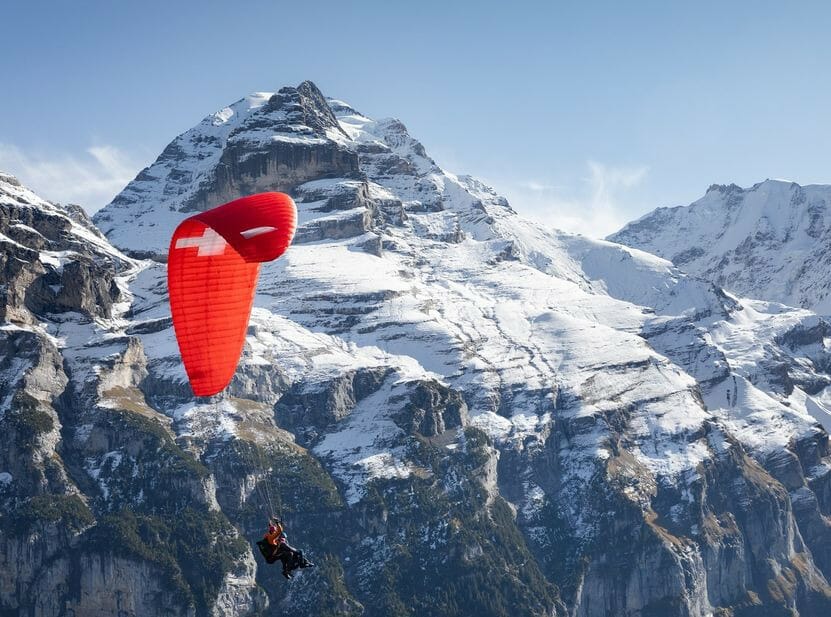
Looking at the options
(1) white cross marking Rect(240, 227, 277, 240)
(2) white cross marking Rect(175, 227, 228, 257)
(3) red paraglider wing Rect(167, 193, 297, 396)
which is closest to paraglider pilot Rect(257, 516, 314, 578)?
(3) red paraglider wing Rect(167, 193, 297, 396)

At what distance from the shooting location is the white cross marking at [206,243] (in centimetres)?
8469

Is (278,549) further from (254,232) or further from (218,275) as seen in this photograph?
(254,232)

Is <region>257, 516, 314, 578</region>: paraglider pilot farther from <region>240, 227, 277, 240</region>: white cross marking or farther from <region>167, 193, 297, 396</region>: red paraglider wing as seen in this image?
<region>240, 227, 277, 240</region>: white cross marking

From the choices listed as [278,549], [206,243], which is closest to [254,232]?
[206,243]

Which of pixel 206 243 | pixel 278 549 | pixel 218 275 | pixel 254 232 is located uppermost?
pixel 254 232

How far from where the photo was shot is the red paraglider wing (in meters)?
84.9

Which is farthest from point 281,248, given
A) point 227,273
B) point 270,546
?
point 270,546

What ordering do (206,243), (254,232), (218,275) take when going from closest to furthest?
(206,243), (254,232), (218,275)

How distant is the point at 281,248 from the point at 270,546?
59.7ft

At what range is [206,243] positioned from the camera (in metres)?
85.1

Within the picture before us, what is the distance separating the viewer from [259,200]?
88000 mm

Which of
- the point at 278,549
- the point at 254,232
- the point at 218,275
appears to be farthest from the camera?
the point at 218,275

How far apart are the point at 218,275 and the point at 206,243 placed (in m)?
2.20

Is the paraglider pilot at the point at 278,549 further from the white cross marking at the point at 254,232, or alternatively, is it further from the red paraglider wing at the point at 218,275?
the white cross marking at the point at 254,232
